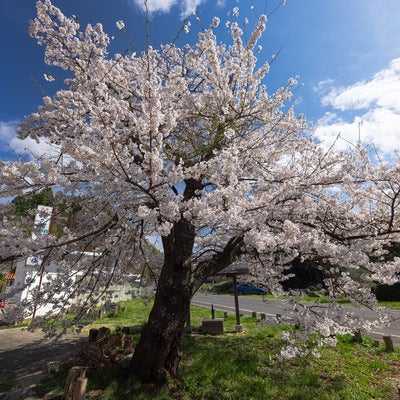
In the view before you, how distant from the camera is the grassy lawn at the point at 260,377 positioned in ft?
15.3

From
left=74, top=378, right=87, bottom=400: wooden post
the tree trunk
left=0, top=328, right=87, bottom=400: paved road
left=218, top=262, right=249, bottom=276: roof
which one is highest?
left=218, top=262, right=249, bottom=276: roof

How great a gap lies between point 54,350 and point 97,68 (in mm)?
7784

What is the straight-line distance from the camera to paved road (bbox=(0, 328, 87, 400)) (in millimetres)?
5176

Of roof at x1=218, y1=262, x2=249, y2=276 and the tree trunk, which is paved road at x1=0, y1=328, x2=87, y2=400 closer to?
the tree trunk

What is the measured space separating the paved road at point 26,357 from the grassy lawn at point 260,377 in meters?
0.46

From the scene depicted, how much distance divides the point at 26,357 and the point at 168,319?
5.09m

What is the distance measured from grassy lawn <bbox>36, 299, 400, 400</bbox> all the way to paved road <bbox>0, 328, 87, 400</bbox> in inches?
18.3

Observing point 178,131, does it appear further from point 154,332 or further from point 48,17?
point 154,332

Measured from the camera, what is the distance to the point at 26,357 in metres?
7.30

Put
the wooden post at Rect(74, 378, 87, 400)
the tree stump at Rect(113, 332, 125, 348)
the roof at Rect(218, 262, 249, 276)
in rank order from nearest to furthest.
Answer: the wooden post at Rect(74, 378, 87, 400) < the tree stump at Rect(113, 332, 125, 348) < the roof at Rect(218, 262, 249, 276)

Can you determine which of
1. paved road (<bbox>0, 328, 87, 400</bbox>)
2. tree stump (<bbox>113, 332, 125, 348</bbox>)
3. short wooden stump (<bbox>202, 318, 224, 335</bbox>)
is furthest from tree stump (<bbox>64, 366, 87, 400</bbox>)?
short wooden stump (<bbox>202, 318, 224, 335</bbox>)

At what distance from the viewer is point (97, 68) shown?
5285 mm

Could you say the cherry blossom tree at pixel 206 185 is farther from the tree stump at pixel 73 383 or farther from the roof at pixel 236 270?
the roof at pixel 236 270

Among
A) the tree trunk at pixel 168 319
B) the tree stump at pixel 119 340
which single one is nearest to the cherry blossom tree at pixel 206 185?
the tree trunk at pixel 168 319
